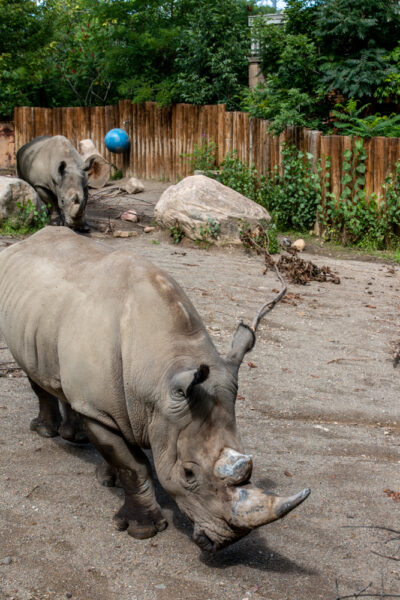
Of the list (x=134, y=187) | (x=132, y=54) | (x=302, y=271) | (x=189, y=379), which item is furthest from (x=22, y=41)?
(x=189, y=379)

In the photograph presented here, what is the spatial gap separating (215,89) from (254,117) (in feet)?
10.6

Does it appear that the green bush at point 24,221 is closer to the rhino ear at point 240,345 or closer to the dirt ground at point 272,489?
the dirt ground at point 272,489

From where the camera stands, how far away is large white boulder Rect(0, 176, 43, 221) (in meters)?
11.3

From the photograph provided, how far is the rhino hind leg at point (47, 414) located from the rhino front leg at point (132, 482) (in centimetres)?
129

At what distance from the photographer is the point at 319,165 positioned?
38.7ft

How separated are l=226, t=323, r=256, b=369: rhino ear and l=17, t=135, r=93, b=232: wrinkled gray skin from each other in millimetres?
8231

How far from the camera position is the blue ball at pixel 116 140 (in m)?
18.2

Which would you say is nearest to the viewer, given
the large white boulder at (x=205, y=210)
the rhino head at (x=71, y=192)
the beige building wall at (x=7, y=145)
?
the large white boulder at (x=205, y=210)

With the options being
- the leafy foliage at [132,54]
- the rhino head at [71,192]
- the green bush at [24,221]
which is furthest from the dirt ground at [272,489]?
the leafy foliage at [132,54]

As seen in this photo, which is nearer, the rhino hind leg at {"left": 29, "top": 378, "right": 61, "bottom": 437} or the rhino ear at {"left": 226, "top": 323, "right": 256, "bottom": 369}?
the rhino ear at {"left": 226, "top": 323, "right": 256, "bottom": 369}

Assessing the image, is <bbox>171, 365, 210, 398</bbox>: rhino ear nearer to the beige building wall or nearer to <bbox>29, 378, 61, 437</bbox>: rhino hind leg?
<bbox>29, 378, 61, 437</bbox>: rhino hind leg

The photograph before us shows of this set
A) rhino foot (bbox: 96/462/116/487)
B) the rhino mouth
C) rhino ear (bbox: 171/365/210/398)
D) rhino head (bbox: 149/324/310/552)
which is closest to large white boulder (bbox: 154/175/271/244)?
rhino foot (bbox: 96/462/116/487)

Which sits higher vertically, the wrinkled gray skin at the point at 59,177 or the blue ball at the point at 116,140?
the blue ball at the point at 116,140

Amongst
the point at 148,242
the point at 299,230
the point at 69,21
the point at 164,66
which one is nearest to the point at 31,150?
the point at 148,242
